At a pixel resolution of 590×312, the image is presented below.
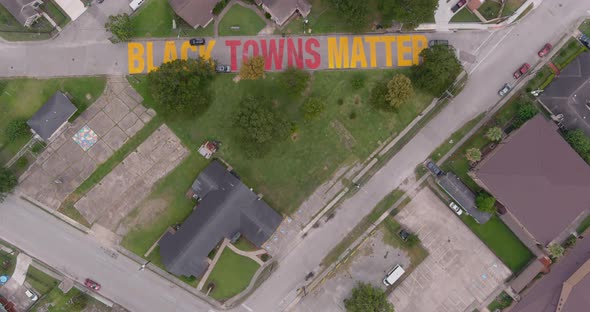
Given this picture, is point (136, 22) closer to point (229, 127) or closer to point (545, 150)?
point (229, 127)

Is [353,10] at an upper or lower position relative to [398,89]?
upper

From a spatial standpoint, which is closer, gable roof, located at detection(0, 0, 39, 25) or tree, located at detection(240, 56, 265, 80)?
tree, located at detection(240, 56, 265, 80)

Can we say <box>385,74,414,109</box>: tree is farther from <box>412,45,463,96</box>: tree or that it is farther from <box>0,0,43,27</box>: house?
<box>0,0,43,27</box>: house

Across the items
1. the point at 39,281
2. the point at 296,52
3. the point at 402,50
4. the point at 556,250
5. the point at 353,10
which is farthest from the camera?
the point at 402,50

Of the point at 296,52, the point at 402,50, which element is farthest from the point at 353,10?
the point at 402,50

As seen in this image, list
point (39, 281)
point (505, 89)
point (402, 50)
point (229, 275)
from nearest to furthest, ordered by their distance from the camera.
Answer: point (39, 281) < point (229, 275) < point (505, 89) < point (402, 50)

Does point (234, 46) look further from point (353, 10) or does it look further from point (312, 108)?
point (353, 10)

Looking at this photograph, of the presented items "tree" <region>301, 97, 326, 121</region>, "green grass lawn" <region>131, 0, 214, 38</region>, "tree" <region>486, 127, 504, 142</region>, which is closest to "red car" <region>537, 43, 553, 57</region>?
"tree" <region>486, 127, 504, 142</region>

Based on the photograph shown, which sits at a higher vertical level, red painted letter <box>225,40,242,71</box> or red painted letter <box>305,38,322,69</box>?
red painted letter <box>225,40,242,71</box>
